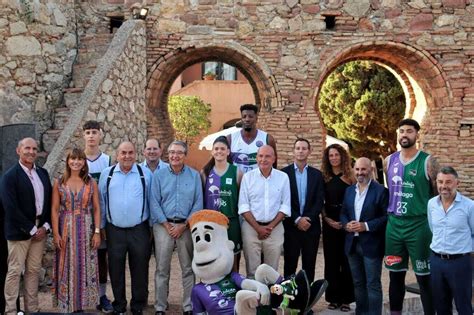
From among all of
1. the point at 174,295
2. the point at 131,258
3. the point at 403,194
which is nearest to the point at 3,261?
the point at 131,258

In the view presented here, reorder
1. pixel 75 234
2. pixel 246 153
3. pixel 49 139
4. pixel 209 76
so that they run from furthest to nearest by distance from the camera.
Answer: pixel 209 76, pixel 49 139, pixel 246 153, pixel 75 234

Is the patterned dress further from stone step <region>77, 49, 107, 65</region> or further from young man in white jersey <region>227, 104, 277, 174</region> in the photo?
stone step <region>77, 49, 107, 65</region>

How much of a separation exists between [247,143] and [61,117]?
10.8ft

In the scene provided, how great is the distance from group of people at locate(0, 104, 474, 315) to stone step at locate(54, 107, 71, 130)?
2583 mm

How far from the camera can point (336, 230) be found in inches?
232

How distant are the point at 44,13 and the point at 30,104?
133 cm

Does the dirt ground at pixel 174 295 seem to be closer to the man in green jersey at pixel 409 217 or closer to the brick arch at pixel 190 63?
the man in green jersey at pixel 409 217

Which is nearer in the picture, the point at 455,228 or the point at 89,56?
the point at 455,228

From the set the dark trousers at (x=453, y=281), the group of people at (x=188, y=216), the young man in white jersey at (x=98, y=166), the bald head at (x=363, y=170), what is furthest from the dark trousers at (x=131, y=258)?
the dark trousers at (x=453, y=281)

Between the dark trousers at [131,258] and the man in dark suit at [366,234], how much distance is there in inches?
76.4

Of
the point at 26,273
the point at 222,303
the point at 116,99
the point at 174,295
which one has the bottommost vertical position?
the point at 174,295

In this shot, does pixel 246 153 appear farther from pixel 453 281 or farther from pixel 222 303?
pixel 453 281

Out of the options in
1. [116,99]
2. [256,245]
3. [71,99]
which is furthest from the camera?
[71,99]

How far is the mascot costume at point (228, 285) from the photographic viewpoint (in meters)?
4.66
